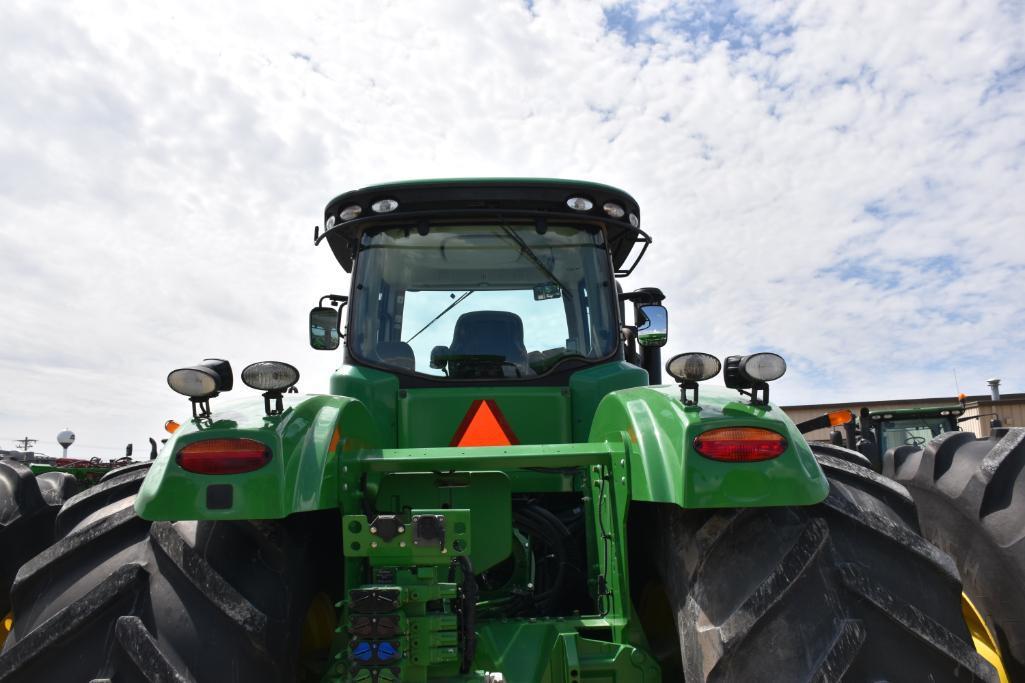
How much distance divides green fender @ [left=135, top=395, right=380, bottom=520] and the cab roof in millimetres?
1449

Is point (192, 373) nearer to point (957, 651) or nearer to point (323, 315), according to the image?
point (323, 315)

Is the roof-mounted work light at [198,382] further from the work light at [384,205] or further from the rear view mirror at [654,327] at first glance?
the rear view mirror at [654,327]

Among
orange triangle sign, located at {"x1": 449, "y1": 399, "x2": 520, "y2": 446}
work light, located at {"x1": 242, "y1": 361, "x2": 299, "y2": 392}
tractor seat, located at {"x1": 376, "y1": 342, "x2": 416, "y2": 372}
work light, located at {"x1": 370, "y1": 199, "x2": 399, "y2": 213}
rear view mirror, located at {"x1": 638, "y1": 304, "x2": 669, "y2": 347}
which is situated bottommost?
orange triangle sign, located at {"x1": 449, "y1": 399, "x2": 520, "y2": 446}

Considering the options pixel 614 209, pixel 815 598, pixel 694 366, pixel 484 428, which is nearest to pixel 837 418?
pixel 614 209

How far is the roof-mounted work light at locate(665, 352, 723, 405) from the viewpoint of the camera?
7.59 ft

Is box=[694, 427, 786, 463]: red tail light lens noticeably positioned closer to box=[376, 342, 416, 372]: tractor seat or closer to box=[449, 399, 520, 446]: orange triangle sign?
box=[449, 399, 520, 446]: orange triangle sign

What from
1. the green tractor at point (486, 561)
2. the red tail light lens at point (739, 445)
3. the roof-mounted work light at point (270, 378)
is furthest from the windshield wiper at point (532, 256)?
the red tail light lens at point (739, 445)

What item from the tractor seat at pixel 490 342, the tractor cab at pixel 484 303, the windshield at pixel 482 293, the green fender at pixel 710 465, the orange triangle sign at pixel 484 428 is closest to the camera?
the green fender at pixel 710 465

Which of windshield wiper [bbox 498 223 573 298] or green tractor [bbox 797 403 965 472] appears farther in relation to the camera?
green tractor [bbox 797 403 965 472]

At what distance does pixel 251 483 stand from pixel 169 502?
0.22 meters

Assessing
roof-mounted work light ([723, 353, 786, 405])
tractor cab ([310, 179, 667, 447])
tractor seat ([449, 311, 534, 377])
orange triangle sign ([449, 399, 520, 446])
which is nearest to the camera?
roof-mounted work light ([723, 353, 786, 405])

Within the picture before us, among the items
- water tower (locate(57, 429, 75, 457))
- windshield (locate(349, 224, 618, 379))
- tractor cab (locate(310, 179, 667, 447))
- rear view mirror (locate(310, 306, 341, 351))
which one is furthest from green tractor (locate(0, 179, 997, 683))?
water tower (locate(57, 429, 75, 457))

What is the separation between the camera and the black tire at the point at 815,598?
199 cm

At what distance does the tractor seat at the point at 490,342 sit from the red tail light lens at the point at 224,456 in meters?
1.50
